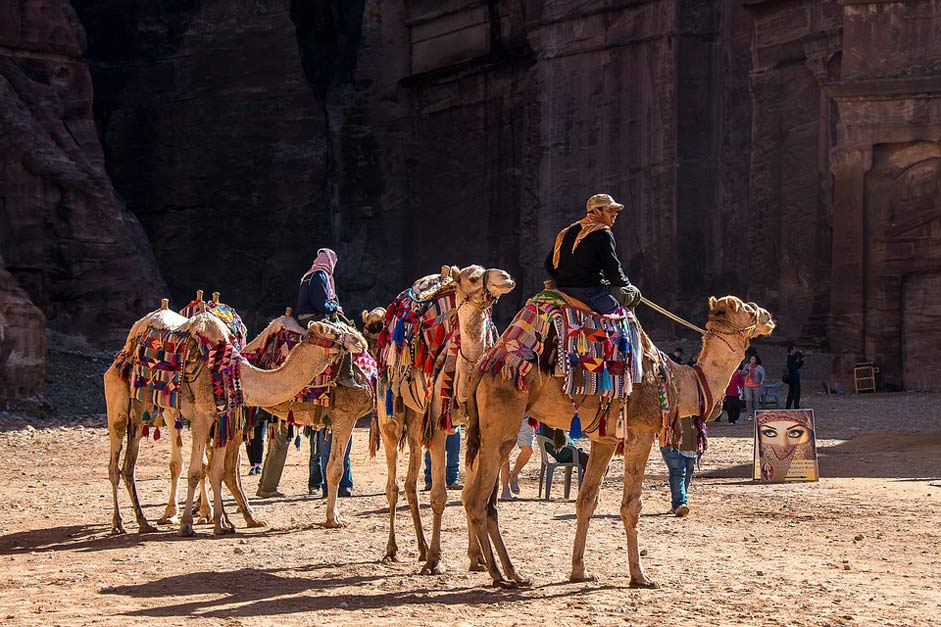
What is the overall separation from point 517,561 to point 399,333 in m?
2.01

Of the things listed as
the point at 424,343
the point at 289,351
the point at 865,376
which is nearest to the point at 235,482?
the point at 289,351

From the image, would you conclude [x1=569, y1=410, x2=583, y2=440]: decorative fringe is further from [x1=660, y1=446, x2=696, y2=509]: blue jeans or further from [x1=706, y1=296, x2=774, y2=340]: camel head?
[x1=660, y1=446, x2=696, y2=509]: blue jeans

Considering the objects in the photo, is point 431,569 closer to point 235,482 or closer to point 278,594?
point 278,594

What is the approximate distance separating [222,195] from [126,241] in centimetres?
788

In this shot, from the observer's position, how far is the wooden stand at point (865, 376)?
110 feet

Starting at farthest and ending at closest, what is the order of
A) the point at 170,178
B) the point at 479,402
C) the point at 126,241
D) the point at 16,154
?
the point at 170,178 → the point at 126,241 → the point at 16,154 → the point at 479,402

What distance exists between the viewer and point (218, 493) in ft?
41.9

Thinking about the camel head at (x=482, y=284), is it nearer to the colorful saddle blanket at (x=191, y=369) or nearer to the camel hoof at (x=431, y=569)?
the camel hoof at (x=431, y=569)

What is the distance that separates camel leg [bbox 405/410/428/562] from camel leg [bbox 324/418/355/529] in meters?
1.92

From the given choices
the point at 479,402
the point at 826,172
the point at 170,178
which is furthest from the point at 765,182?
the point at 479,402

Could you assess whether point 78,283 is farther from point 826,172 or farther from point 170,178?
point 826,172

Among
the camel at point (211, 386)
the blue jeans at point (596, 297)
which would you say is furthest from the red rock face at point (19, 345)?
the blue jeans at point (596, 297)

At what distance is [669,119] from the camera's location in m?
39.5

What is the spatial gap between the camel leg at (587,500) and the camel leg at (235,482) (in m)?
4.24
